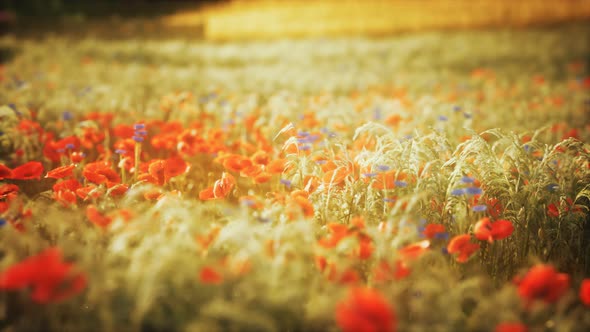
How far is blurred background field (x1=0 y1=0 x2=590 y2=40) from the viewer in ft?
42.5

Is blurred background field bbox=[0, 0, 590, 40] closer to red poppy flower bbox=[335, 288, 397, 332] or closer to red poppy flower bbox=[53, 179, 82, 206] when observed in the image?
red poppy flower bbox=[53, 179, 82, 206]

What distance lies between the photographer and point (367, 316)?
36.9 inches

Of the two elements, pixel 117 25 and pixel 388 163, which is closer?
pixel 388 163

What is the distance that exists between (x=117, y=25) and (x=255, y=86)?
10.8m

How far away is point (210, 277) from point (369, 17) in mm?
15164

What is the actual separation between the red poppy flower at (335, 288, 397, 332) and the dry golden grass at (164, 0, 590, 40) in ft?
41.9

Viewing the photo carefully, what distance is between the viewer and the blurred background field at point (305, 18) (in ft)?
42.5

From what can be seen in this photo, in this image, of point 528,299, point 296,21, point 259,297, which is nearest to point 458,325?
point 528,299

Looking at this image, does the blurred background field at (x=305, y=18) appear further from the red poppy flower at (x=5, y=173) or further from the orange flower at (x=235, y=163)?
the orange flower at (x=235, y=163)

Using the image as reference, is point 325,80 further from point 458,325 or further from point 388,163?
point 458,325

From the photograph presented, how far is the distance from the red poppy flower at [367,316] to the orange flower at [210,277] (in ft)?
1.08

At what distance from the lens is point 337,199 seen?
1955 mm

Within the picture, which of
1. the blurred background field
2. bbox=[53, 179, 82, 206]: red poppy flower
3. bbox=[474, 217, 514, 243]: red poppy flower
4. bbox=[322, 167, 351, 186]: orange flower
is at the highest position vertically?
the blurred background field

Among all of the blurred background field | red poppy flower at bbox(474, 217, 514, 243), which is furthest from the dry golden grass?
red poppy flower at bbox(474, 217, 514, 243)
